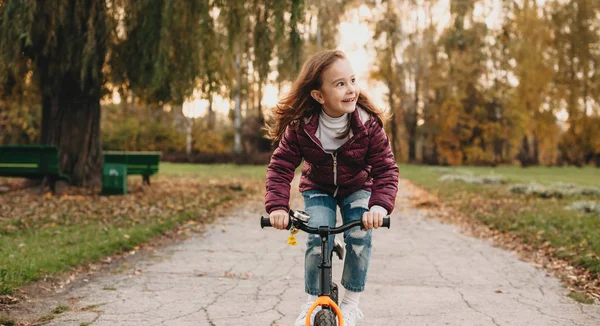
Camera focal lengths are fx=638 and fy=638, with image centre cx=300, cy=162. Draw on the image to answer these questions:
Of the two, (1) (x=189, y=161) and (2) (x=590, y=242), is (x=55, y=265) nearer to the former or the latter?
(2) (x=590, y=242)

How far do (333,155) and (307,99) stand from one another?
1.16 feet

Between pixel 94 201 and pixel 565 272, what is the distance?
7865 millimetres

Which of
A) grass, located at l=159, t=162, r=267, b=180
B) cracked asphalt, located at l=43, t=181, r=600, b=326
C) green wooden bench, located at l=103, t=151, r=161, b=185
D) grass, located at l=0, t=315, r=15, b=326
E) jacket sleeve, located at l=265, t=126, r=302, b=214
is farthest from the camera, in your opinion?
grass, located at l=159, t=162, r=267, b=180

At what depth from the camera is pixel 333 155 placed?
3.44m

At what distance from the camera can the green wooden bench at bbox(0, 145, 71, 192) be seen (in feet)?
38.0

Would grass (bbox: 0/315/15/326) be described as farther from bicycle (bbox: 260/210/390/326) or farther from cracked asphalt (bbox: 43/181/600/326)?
bicycle (bbox: 260/210/390/326)

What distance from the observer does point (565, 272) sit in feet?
20.6

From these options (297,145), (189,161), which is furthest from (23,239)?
(189,161)

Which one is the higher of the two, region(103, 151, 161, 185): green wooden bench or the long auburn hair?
the long auburn hair

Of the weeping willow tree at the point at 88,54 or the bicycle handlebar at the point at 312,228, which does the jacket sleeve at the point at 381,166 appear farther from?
the weeping willow tree at the point at 88,54

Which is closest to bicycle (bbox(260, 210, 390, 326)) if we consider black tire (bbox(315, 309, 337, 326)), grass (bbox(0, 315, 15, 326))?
black tire (bbox(315, 309, 337, 326))

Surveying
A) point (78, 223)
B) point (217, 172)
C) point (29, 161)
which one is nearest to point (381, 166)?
point (78, 223)

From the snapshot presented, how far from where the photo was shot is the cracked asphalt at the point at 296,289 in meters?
4.45

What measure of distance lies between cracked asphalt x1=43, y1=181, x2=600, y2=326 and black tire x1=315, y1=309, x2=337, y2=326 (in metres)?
1.41
